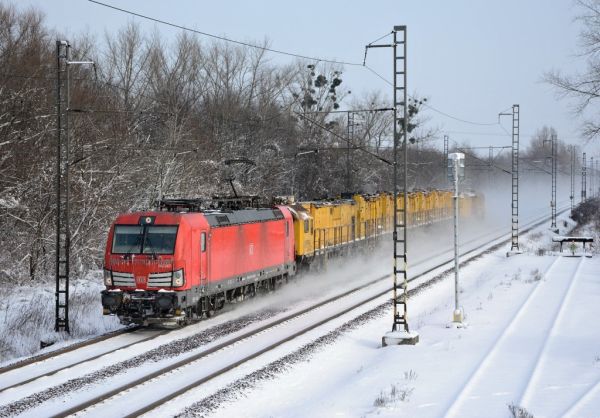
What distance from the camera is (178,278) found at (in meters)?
18.2

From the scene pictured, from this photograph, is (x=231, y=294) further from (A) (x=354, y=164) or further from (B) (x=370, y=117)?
(B) (x=370, y=117)

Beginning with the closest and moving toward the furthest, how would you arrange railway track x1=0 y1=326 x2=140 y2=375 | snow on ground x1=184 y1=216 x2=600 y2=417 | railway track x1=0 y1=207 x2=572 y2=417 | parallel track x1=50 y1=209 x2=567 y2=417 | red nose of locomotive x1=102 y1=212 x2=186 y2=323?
snow on ground x1=184 y1=216 x2=600 y2=417
parallel track x1=50 y1=209 x2=567 y2=417
railway track x1=0 y1=207 x2=572 y2=417
railway track x1=0 y1=326 x2=140 y2=375
red nose of locomotive x1=102 y1=212 x2=186 y2=323

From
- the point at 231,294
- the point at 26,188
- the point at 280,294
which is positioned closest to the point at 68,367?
the point at 231,294

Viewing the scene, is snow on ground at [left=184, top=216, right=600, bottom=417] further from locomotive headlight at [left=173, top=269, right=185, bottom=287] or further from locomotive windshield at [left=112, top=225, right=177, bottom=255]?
locomotive windshield at [left=112, top=225, right=177, bottom=255]

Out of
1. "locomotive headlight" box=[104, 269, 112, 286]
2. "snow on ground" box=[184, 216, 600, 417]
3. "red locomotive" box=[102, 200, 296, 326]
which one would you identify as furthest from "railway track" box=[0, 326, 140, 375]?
"snow on ground" box=[184, 216, 600, 417]

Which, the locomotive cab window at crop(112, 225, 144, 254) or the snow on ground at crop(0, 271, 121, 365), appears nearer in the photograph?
the snow on ground at crop(0, 271, 121, 365)

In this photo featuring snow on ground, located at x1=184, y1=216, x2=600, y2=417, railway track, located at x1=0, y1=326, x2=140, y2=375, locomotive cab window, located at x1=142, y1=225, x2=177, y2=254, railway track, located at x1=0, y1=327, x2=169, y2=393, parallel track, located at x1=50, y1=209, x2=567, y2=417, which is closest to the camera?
snow on ground, located at x1=184, y1=216, x2=600, y2=417

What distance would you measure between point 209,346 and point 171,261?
2471 mm

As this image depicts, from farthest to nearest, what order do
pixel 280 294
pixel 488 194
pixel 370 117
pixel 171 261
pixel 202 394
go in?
pixel 488 194
pixel 370 117
pixel 280 294
pixel 171 261
pixel 202 394

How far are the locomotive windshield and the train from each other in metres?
0.02

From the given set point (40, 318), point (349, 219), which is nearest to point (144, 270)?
point (40, 318)

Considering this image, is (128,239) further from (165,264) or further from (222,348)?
(222,348)

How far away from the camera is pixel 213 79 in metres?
59.7

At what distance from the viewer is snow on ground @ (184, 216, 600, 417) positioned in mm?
11547
